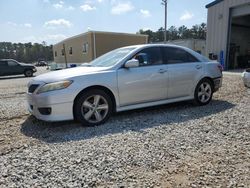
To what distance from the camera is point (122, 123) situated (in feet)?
15.4

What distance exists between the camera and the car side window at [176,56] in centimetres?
554

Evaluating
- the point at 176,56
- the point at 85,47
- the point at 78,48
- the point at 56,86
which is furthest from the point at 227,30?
the point at 78,48

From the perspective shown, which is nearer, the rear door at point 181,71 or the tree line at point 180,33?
the rear door at point 181,71

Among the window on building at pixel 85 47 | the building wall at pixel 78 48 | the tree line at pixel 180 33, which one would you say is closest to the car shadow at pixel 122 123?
the building wall at pixel 78 48

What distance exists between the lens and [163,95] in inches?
213

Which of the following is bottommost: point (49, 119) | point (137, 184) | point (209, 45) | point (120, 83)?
point (137, 184)

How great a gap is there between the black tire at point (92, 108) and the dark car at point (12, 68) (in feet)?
58.4

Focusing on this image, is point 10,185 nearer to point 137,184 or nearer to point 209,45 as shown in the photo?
point 137,184

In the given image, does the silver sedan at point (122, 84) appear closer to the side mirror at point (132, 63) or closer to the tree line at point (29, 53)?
the side mirror at point (132, 63)

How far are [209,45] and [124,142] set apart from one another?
16.5 m

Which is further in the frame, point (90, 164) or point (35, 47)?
point (35, 47)

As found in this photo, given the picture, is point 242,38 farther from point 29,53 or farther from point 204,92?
point 29,53

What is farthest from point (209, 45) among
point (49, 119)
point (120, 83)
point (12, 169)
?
point (12, 169)

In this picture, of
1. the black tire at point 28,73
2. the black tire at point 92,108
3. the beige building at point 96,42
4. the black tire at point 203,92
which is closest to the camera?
the black tire at point 92,108
